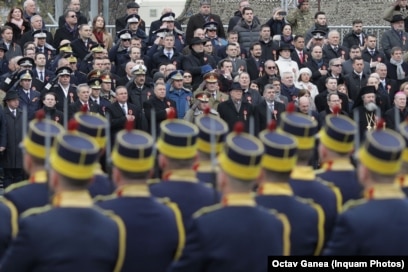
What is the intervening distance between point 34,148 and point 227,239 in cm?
168

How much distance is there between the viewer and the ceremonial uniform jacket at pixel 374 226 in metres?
8.77

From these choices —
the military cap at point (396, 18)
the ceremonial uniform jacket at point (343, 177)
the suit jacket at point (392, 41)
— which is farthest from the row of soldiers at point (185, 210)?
the military cap at point (396, 18)

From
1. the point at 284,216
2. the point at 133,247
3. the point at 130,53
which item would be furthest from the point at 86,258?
the point at 130,53

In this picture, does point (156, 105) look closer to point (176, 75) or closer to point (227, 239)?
point (176, 75)

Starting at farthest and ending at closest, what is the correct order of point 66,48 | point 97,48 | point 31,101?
point 97,48 < point 66,48 < point 31,101

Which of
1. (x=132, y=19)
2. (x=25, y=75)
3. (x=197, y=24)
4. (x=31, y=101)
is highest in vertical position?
(x=132, y=19)

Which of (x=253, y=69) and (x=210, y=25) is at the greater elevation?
(x=210, y=25)

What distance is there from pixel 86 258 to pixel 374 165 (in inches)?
71.0

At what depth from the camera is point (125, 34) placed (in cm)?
2311

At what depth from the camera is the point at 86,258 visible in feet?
28.1

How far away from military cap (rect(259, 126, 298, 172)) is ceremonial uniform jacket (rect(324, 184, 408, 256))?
57 cm

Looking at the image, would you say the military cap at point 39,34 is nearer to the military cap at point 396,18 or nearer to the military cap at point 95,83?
the military cap at point 95,83

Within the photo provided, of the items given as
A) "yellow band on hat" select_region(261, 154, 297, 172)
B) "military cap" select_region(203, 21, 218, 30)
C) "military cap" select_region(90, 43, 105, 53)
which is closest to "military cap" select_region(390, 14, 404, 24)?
"military cap" select_region(203, 21, 218, 30)

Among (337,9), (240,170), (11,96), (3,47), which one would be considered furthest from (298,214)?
(337,9)
